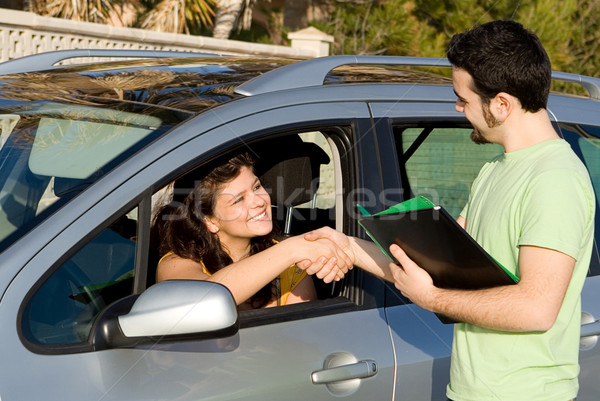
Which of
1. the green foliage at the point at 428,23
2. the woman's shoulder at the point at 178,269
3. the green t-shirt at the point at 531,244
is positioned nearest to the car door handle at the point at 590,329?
the green t-shirt at the point at 531,244

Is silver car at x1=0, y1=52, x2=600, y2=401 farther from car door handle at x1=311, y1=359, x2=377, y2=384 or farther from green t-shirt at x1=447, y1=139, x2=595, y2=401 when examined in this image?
green t-shirt at x1=447, y1=139, x2=595, y2=401

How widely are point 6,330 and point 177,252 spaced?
3.08 ft

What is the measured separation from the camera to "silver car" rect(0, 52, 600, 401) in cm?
204

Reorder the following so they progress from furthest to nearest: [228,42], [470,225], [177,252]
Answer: [228,42]
[177,252]
[470,225]

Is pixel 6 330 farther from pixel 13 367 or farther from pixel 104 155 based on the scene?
pixel 104 155

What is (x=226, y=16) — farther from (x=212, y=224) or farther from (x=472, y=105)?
(x=472, y=105)

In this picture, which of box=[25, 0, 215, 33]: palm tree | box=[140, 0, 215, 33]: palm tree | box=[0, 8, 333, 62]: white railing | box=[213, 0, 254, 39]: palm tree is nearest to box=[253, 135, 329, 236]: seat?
box=[0, 8, 333, 62]: white railing

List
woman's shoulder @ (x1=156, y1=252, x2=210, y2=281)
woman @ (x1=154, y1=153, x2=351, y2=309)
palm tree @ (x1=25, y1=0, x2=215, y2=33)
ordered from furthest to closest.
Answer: palm tree @ (x1=25, y1=0, x2=215, y2=33) → woman @ (x1=154, y1=153, x2=351, y2=309) → woman's shoulder @ (x1=156, y1=252, x2=210, y2=281)

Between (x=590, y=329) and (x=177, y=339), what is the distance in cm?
143

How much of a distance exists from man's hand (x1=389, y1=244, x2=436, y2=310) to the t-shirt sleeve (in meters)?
0.26

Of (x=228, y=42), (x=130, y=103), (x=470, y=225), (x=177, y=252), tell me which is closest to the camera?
(x=470, y=225)

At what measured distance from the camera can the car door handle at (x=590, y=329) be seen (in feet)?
9.02

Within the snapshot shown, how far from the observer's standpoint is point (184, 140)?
7.42 ft

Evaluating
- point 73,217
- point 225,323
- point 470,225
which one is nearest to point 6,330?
point 73,217
